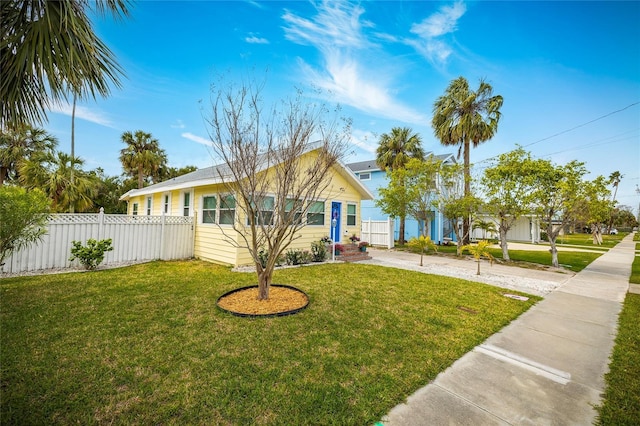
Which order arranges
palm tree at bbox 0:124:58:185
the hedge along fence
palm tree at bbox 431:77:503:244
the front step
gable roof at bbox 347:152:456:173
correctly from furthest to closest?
gable roof at bbox 347:152:456:173
palm tree at bbox 0:124:58:185
palm tree at bbox 431:77:503:244
the front step
the hedge along fence

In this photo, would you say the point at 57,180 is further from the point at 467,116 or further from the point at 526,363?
the point at 467,116

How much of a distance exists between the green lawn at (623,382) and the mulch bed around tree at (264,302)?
12.0 ft

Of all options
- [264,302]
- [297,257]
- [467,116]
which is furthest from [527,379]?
[467,116]

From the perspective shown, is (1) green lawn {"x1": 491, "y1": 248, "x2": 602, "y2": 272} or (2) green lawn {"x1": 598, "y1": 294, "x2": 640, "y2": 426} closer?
(2) green lawn {"x1": 598, "y1": 294, "x2": 640, "y2": 426}

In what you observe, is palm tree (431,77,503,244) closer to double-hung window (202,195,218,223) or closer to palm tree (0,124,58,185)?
double-hung window (202,195,218,223)

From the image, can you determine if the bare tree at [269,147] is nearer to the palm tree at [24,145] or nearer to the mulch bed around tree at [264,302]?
the mulch bed around tree at [264,302]

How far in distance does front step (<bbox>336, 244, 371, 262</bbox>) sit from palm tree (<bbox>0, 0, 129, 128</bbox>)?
8742 mm

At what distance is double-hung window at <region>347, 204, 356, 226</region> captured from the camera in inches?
469

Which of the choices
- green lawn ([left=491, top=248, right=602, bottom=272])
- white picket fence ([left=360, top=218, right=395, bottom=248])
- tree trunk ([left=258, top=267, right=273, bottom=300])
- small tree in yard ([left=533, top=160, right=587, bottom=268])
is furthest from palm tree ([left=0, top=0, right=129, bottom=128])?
green lawn ([left=491, top=248, right=602, bottom=272])

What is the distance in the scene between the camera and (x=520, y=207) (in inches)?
394

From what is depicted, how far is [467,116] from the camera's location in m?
14.1

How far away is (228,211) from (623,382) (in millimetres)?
8128

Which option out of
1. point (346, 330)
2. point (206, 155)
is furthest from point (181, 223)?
point (346, 330)

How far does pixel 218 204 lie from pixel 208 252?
1991mm
